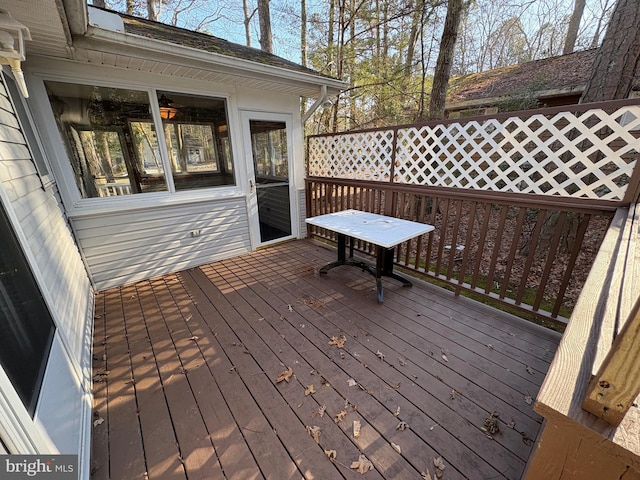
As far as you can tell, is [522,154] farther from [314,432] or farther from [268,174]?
[268,174]

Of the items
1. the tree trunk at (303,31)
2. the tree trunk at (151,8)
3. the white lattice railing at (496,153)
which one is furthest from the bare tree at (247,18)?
the white lattice railing at (496,153)

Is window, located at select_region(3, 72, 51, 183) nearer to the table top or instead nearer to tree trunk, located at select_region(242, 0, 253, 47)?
the table top

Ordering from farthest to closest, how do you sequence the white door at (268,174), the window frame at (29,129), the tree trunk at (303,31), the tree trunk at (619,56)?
the tree trunk at (303,31) < the white door at (268,174) < the tree trunk at (619,56) < the window frame at (29,129)

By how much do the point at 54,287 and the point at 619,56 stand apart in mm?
5404

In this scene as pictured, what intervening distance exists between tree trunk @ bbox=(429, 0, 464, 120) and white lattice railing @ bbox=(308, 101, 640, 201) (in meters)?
2.14

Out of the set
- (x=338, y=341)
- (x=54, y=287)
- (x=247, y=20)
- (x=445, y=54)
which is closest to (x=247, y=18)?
(x=247, y=20)

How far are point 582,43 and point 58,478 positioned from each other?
49.7 ft

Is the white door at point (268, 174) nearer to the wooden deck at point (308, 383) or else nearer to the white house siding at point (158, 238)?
the white house siding at point (158, 238)

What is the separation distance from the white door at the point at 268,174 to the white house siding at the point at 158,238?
265 millimetres

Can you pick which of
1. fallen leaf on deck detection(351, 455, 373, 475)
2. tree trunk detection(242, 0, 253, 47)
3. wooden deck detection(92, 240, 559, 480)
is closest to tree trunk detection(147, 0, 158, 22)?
tree trunk detection(242, 0, 253, 47)

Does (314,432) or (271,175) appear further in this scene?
(271,175)

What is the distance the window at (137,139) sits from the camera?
105 inches

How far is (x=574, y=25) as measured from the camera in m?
9.16

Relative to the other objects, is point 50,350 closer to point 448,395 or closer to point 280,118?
point 448,395
